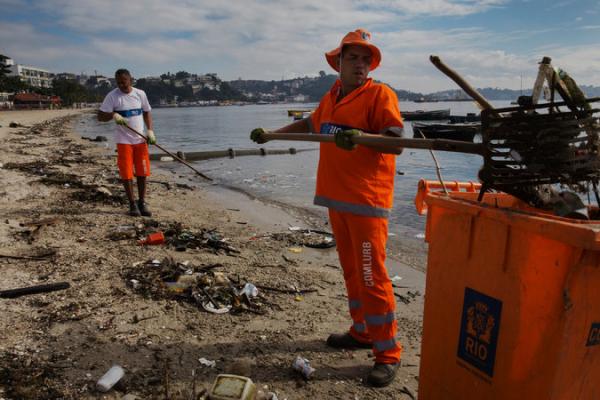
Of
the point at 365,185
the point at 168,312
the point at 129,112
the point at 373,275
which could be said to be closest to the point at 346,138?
the point at 365,185

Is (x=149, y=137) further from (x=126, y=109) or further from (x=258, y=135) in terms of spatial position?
(x=258, y=135)

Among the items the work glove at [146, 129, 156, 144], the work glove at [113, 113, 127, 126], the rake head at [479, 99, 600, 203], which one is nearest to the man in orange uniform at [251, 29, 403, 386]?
the rake head at [479, 99, 600, 203]

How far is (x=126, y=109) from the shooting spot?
20.6ft

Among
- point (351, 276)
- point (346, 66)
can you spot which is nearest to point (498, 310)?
point (351, 276)

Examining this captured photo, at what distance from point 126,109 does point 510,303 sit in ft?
19.9

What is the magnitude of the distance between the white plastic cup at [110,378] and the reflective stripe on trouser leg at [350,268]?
160 centimetres

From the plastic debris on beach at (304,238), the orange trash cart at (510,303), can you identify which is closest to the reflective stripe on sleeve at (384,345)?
the orange trash cart at (510,303)

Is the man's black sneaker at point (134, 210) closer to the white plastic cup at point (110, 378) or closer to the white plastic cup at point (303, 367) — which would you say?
the white plastic cup at point (110, 378)

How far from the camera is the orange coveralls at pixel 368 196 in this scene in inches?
103

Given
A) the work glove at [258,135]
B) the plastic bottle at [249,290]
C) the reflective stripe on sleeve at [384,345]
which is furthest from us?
the plastic bottle at [249,290]

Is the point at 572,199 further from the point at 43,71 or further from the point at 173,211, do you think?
the point at 43,71

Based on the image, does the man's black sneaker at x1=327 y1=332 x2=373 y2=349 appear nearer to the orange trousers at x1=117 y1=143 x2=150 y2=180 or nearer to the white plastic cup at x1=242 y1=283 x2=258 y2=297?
the white plastic cup at x1=242 y1=283 x2=258 y2=297

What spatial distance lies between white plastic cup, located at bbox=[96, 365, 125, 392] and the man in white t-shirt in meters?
4.24

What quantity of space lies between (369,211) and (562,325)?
1264mm
